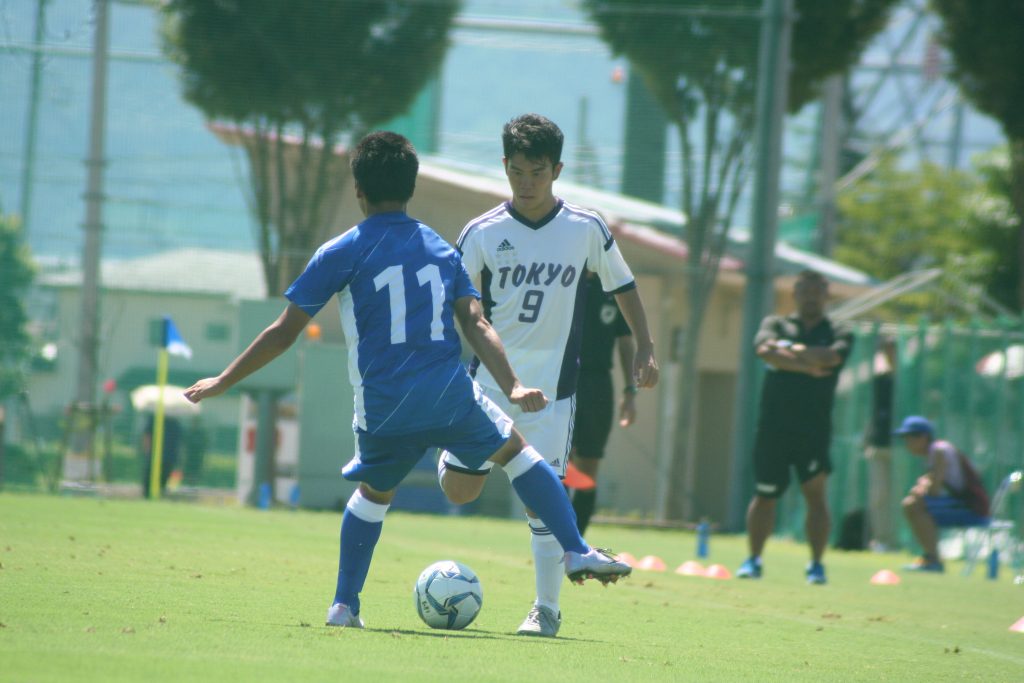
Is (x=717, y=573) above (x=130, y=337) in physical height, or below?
below

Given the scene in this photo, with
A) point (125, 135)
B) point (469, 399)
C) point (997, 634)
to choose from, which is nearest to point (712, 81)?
point (125, 135)

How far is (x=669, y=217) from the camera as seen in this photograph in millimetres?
18281

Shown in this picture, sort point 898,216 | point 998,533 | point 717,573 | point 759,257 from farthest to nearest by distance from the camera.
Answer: point 898,216 → point 759,257 → point 998,533 → point 717,573

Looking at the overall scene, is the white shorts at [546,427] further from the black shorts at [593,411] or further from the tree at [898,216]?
the tree at [898,216]

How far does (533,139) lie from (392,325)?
1208 mm

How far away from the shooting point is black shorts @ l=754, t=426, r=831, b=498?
1029cm

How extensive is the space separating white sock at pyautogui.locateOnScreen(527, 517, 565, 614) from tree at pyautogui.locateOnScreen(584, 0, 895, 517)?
1220 centimetres

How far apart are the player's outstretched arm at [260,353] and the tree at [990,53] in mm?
17193

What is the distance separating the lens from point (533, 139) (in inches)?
242

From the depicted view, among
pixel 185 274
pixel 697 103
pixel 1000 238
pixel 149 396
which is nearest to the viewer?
pixel 149 396

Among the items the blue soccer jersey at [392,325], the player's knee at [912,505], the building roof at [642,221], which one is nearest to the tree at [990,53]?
the building roof at [642,221]

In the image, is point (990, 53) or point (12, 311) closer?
point (12, 311)

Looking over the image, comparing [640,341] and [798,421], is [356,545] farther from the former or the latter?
[798,421]

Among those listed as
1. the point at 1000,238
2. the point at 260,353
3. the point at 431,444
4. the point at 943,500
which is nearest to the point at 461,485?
the point at 431,444
